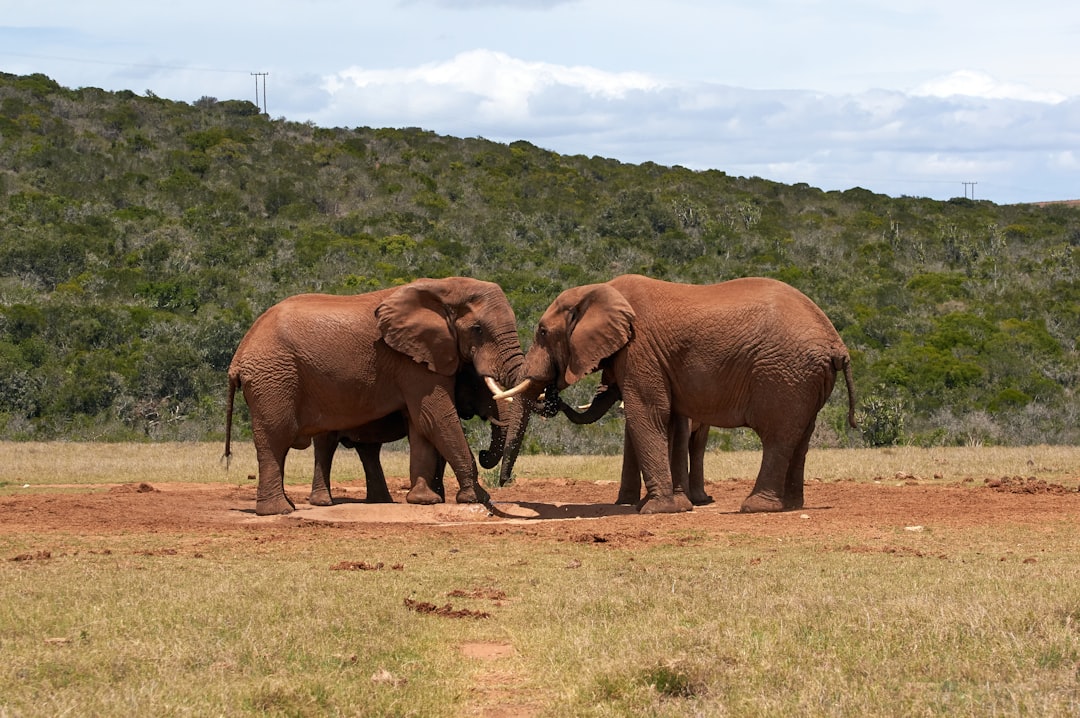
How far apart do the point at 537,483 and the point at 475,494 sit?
3.74m

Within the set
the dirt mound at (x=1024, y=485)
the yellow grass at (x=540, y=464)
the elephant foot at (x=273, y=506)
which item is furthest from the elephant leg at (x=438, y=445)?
the dirt mound at (x=1024, y=485)

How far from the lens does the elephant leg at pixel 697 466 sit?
16.4 metres

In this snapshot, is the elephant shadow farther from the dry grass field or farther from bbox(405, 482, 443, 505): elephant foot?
bbox(405, 482, 443, 505): elephant foot

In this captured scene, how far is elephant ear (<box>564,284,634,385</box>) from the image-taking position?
49.1 ft

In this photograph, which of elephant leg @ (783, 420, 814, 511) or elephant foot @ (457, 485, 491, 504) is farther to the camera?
elephant foot @ (457, 485, 491, 504)

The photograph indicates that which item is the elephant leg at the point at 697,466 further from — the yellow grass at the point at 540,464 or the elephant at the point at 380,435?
the yellow grass at the point at 540,464

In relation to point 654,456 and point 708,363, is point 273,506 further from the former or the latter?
point 708,363

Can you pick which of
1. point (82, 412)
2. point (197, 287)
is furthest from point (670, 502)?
point (197, 287)

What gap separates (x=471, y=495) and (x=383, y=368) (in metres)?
1.67

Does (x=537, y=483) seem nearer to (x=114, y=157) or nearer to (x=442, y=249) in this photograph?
(x=442, y=249)

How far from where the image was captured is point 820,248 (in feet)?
167

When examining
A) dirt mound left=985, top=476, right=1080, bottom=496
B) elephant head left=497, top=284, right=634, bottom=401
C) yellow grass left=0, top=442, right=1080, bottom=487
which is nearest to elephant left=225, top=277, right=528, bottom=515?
elephant head left=497, top=284, right=634, bottom=401

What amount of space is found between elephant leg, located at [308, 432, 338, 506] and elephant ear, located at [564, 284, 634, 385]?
10.4ft

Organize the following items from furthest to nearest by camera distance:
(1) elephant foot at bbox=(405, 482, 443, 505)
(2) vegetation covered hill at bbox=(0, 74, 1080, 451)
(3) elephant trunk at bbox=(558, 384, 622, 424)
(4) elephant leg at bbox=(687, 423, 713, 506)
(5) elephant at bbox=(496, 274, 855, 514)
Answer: (2) vegetation covered hill at bbox=(0, 74, 1080, 451), (4) elephant leg at bbox=(687, 423, 713, 506), (3) elephant trunk at bbox=(558, 384, 622, 424), (1) elephant foot at bbox=(405, 482, 443, 505), (5) elephant at bbox=(496, 274, 855, 514)
